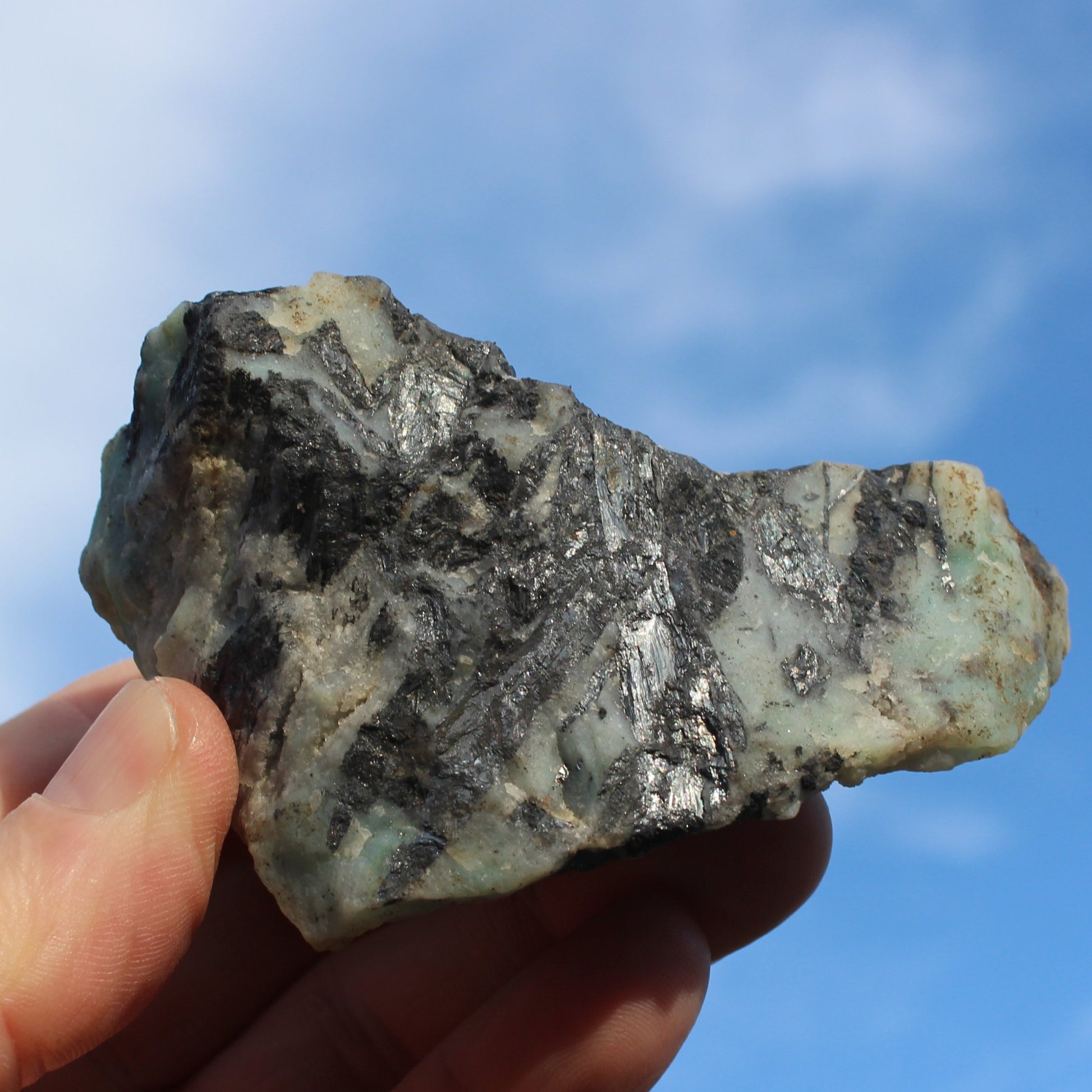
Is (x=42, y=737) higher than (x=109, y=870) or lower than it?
higher

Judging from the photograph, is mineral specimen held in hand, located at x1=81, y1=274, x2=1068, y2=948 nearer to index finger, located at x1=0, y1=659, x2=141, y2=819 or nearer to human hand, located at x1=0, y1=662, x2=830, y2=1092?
human hand, located at x1=0, y1=662, x2=830, y2=1092

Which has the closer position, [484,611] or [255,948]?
[484,611]

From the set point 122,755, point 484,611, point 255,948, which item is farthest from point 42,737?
point 484,611

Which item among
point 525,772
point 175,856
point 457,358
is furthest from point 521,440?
point 175,856

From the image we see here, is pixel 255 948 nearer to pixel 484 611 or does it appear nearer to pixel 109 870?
pixel 109 870

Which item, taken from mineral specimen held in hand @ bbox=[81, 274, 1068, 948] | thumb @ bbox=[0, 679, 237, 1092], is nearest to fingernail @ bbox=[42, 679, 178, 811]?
thumb @ bbox=[0, 679, 237, 1092]

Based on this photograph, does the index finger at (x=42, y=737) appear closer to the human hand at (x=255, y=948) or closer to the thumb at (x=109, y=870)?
the human hand at (x=255, y=948)

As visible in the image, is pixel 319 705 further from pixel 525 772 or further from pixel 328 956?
pixel 328 956
